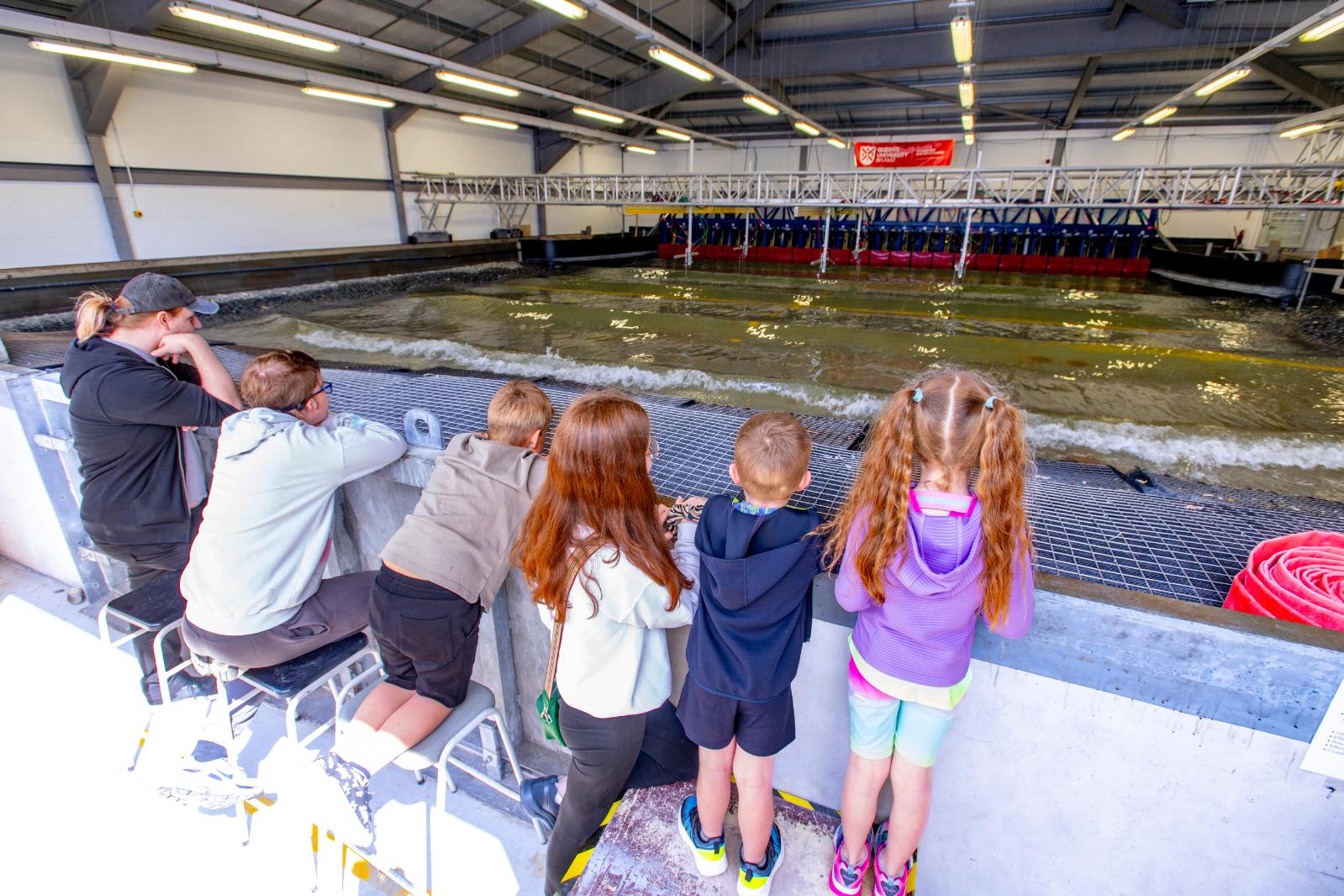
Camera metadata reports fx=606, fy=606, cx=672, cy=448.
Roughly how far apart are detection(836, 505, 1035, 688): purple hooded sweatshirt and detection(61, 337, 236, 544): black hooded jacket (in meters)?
2.33

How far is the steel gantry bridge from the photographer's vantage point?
10.5 meters

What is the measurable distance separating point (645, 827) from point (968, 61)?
1210 cm

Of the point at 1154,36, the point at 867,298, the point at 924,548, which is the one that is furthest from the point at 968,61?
the point at 924,548

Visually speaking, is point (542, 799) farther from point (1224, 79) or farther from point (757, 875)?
point (1224, 79)

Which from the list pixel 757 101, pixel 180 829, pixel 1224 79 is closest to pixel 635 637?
pixel 180 829

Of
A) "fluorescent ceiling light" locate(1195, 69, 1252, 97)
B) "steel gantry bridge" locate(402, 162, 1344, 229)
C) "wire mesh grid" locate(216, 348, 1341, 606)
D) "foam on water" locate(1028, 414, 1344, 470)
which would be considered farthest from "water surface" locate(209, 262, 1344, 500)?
"fluorescent ceiling light" locate(1195, 69, 1252, 97)

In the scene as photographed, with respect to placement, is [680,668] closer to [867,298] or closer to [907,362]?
[907,362]

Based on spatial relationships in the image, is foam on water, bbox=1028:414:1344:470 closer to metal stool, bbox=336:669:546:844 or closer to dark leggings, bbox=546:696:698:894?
dark leggings, bbox=546:696:698:894

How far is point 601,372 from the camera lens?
6.42 metres

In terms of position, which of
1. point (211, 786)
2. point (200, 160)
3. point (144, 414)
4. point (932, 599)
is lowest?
point (211, 786)

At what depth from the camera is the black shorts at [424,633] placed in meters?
1.61

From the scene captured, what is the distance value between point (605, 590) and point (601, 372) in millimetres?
5179

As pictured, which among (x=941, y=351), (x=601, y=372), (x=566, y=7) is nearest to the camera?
(x=601, y=372)

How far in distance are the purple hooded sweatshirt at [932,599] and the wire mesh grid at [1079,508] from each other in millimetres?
368
